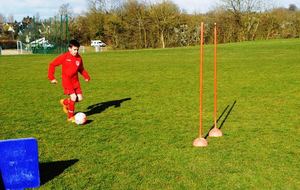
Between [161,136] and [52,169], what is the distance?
237cm

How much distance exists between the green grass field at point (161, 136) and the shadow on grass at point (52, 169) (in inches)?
0.5

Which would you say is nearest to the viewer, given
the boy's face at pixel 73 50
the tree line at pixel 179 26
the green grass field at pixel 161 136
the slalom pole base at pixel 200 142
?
the green grass field at pixel 161 136

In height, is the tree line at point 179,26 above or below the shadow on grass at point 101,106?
above

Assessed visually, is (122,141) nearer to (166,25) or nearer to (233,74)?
(233,74)

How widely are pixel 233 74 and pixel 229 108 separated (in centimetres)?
818

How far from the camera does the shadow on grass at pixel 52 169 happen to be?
5422 millimetres

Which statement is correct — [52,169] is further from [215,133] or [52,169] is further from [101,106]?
[101,106]

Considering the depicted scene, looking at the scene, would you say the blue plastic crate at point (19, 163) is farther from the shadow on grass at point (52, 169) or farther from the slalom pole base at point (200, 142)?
the slalom pole base at point (200, 142)

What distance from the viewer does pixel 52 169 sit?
227 inches

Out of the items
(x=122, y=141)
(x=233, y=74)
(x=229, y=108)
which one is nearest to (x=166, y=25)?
(x=233, y=74)

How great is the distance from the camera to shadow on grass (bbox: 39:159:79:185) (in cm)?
542

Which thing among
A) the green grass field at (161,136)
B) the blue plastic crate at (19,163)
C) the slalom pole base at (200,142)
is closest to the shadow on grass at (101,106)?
the green grass field at (161,136)

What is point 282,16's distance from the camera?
50.4 meters

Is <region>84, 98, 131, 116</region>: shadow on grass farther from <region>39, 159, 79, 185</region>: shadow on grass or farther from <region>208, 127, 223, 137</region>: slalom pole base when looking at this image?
<region>39, 159, 79, 185</region>: shadow on grass
